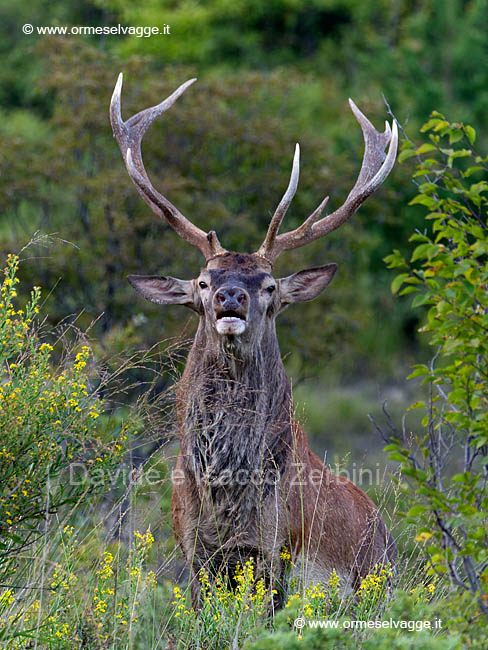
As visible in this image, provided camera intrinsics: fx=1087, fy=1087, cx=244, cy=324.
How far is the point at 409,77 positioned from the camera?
17.5m

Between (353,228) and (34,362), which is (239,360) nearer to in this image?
(34,362)

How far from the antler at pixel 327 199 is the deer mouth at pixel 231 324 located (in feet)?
2.55

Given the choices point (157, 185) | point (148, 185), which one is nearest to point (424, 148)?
point (148, 185)

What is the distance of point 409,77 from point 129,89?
21.6 ft

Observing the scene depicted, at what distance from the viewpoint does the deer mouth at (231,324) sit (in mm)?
5770

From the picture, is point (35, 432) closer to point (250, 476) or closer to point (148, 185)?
point (250, 476)

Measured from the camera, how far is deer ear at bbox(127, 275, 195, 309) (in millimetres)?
6547

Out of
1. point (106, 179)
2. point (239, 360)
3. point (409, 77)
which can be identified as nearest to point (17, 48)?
point (409, 77)

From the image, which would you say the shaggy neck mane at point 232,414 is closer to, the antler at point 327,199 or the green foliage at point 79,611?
the antler at point 327,199

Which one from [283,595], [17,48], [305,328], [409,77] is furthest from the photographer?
[17,48]

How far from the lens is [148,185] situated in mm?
6773

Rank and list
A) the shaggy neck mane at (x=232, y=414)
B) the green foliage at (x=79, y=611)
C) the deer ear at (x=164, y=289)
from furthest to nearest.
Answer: the deer ear at (x=164, y=289) < the shaggy neck mane at (x=232, y=414) < the green foliage at (x=79, y=611)

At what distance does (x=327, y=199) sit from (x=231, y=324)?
4.14 ft

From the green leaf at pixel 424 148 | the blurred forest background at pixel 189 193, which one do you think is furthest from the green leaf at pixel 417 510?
the blurred forest background at pixel 189 193
